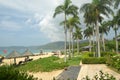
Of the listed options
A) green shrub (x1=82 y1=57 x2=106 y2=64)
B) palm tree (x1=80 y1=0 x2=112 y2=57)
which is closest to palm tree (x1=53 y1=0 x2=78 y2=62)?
palm tree (x1=80 y1=0 x2=112 y2=57)

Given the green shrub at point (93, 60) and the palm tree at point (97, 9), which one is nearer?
the green shrub at point (93, 60)

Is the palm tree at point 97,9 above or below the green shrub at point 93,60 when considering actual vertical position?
above

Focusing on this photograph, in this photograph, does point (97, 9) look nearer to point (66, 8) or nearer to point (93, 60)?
point (66, 8)

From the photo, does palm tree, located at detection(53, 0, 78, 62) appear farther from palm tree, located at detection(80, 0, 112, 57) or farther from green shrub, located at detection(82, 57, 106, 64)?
green shrub, located at detection(82, 57, 106, 64)

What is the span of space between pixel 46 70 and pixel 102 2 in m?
19.4

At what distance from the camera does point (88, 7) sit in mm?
43062

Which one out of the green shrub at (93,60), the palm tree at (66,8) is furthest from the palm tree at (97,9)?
the green shrub at (93,60)

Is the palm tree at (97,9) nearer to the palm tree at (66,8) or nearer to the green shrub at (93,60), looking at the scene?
the palm tree at (66,8)

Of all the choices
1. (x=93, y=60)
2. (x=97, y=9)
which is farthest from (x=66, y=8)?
(x=93, y=60)

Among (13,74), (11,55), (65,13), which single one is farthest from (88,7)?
(13,74)

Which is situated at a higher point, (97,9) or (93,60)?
(97,9)

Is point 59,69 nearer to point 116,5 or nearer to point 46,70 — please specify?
point 46,70

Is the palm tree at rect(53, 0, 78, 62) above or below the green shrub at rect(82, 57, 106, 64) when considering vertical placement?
above

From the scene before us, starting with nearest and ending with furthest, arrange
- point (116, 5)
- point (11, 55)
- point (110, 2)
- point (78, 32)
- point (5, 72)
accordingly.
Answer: point (5, 72) → point (116, 5) → point (11, 55) → point (110, 2) → point (78, 32)
